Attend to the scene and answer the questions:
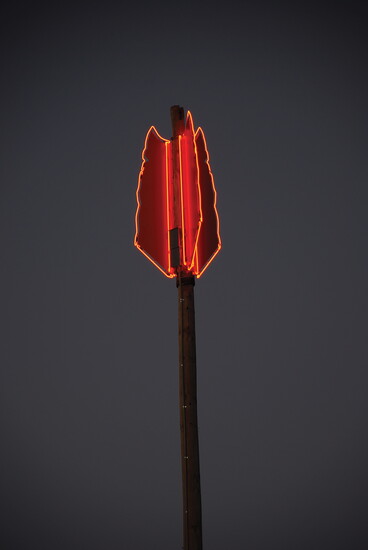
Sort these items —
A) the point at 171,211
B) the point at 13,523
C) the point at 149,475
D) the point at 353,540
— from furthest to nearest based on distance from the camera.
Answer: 1. the point at 149,475
2. the point at 13,523
3. the point at 353,540
4. the point at 171,211

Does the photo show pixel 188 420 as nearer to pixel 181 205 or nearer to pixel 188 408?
pixel 188 408

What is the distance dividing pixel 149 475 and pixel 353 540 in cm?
920

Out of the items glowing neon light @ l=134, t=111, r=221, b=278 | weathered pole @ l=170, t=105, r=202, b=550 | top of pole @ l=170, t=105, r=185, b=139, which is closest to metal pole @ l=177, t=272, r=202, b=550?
weathered pole @ l=170, t=105, r=202, b=550

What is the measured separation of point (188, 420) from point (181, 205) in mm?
2110

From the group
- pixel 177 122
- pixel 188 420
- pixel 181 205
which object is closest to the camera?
pixel 188 420

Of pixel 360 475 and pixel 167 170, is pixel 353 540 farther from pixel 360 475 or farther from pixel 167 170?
pixel 167 170

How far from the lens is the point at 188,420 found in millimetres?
4359

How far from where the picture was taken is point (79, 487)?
71.7 feet

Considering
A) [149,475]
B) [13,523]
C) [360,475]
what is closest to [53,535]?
[13,523]

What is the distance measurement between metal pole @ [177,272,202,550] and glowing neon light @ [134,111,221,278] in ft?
0.91

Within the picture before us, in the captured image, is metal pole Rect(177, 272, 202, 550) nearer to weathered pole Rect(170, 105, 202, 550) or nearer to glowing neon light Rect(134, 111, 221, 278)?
weathered pole Rect(170, 105, 202, 550)

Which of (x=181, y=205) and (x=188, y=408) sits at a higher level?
(x=181, y=205)

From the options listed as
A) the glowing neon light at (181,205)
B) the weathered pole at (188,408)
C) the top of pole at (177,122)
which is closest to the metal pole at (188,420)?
the weathered pole at (188,408)

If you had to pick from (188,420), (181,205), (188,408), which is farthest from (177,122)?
(188,420)
